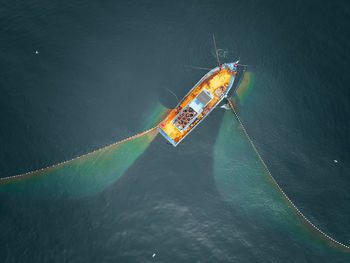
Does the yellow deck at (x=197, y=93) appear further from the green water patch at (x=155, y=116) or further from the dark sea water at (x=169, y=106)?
the dark sea water at (x=169, y=106)

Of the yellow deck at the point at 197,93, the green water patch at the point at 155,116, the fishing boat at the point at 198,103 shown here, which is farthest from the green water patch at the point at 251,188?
the green water patch at the point at 155,116

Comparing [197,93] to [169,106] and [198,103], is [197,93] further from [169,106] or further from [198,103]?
[169,106]

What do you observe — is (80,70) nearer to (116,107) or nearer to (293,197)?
(116,107)

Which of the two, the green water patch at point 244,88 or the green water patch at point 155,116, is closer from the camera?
the green water patch at point 155,116

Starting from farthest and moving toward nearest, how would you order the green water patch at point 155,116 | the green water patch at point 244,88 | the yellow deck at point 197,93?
the green water patch at point 244,88 → the green water patch at point 155,116 → the yellow deck at point 197,93

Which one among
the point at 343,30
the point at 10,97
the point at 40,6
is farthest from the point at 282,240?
the point at 40,6

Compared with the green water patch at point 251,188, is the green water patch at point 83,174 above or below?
below
